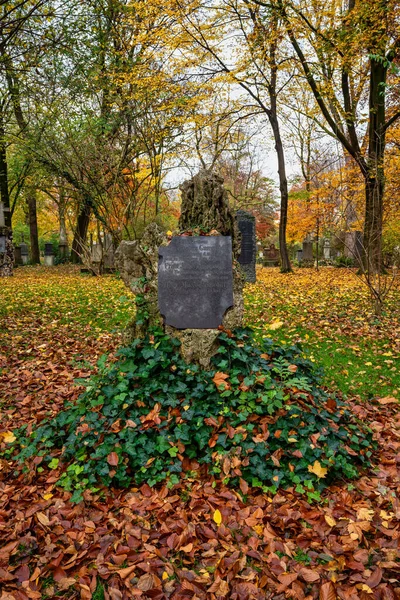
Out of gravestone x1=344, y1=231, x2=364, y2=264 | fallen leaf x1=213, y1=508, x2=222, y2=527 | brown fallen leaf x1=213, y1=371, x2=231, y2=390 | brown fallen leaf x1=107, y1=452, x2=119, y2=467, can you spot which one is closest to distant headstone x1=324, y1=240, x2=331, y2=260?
gravestone x1=344, y1=231, x2=364, y2=264

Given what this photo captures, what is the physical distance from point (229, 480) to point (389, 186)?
1662 cm

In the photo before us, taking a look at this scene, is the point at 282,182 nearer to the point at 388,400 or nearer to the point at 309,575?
the point at 388,400

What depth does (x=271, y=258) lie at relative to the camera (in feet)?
90.1

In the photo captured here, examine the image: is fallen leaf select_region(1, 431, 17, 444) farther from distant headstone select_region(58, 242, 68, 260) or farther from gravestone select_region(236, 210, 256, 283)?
distant headstone select_region(58, 242, 68, 260)

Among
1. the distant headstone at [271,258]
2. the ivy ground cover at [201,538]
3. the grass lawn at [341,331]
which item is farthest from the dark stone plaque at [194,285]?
the distant headstone at [271,258]

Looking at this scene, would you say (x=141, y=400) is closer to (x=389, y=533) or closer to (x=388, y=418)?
(x=389, y=533)

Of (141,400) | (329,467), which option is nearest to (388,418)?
Result: (329,467)

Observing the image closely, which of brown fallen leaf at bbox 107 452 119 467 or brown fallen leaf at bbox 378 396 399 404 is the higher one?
brown fallen leaf at bbox 107 452 119 467

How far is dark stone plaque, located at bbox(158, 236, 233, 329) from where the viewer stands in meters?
4.37

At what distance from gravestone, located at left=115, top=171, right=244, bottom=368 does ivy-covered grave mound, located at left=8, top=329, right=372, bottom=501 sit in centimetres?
29

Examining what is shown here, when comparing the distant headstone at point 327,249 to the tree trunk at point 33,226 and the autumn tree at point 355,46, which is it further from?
the tree trunk at point 33,226

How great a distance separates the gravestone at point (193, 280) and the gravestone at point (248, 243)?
9.84 meters

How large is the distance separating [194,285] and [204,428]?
1.55 meters

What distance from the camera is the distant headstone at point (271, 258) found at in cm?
2725
